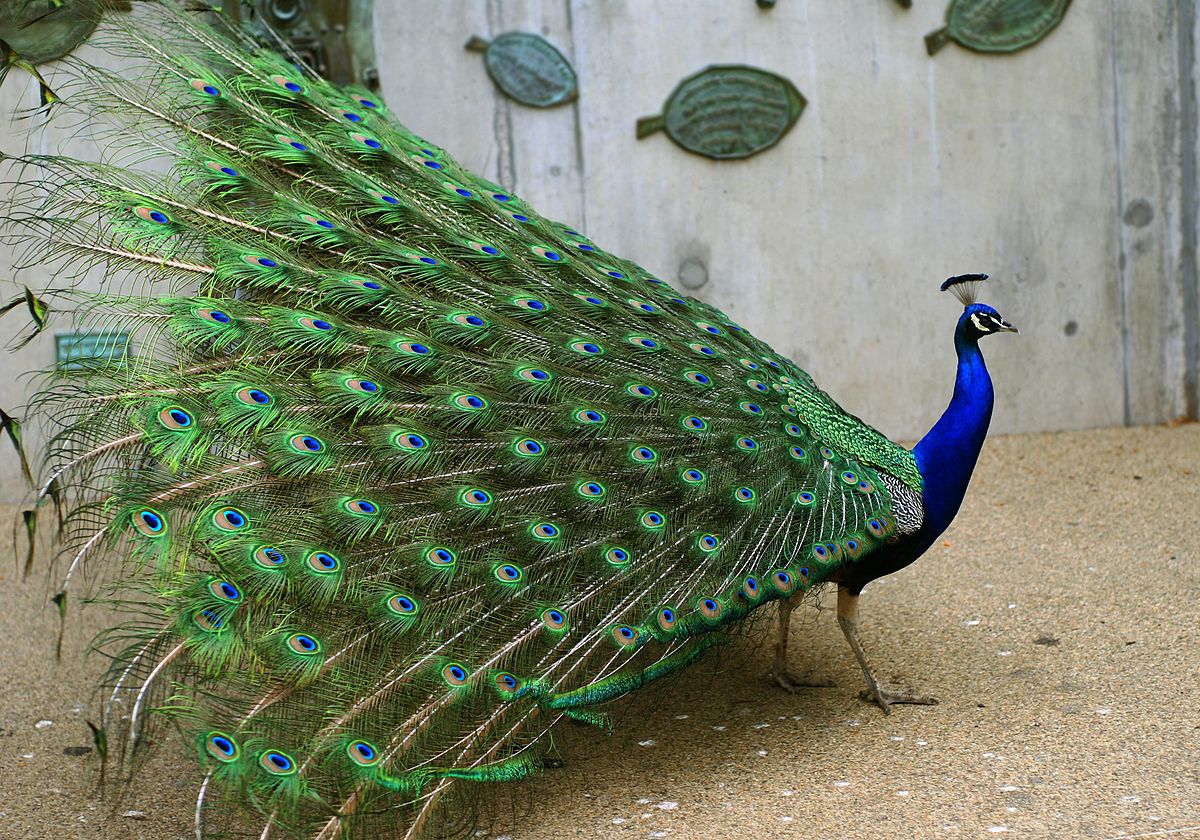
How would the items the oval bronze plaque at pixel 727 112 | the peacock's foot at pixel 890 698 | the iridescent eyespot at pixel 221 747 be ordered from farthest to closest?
1. the oval bronze plaque at pixel 727 112
2. the peacock's foot at pixel 890 698
3. the iridescent eyespot at pixel 221 747

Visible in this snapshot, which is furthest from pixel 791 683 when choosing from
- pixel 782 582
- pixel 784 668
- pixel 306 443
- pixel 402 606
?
pixel 306 443

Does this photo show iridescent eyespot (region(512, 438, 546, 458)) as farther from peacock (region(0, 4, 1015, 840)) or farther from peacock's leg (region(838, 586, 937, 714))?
peacock's leg (region(838, 586, 937, 714))

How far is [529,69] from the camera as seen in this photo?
641 centimetres

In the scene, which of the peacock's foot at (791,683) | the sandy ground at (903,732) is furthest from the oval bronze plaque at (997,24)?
the peacock's foot at (791,683)

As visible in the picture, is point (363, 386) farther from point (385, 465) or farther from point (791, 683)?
point (791, 683)

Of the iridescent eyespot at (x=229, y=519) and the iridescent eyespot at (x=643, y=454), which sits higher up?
the iridescent eyespot at (x=643, y=454)

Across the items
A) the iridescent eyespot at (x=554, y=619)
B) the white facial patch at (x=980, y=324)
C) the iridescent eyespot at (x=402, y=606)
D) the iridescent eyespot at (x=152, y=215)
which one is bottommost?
the iridescent eyespot at (x=554, y=619)

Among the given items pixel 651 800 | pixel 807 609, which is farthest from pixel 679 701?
pixel 807 609

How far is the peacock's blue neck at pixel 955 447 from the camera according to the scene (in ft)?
11.6

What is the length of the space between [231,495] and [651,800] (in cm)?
137

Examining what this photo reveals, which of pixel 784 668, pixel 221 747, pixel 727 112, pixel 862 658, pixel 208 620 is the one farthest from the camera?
pixel 727 112

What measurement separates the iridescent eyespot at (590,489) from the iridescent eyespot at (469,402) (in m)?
0.33

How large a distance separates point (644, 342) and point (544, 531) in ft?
2.24

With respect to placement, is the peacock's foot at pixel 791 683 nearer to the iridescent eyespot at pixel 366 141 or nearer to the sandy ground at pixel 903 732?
the sandy ground at pixel 903 732
